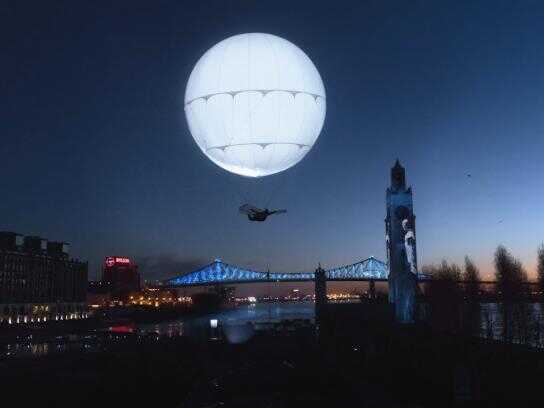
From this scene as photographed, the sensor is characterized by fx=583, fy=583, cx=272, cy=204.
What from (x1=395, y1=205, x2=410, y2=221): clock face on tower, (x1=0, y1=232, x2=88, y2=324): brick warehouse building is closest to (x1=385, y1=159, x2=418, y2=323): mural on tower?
(x1=395, y1=205, x2=410, y2=221): clock face on tower

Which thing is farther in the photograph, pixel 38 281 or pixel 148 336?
pixel 38 281

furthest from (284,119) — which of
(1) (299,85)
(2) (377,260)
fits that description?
(2) (377,260)

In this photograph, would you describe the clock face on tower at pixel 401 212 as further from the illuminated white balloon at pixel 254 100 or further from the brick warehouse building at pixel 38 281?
the brick warehouse building at pixel 38 281

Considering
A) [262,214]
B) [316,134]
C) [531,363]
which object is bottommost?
[531,363]

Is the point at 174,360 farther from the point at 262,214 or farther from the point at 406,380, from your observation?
the point at 262,214

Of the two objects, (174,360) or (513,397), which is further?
(174,360)

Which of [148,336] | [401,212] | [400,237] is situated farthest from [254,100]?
[400,237]

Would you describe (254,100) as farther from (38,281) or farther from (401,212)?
(38,281)
